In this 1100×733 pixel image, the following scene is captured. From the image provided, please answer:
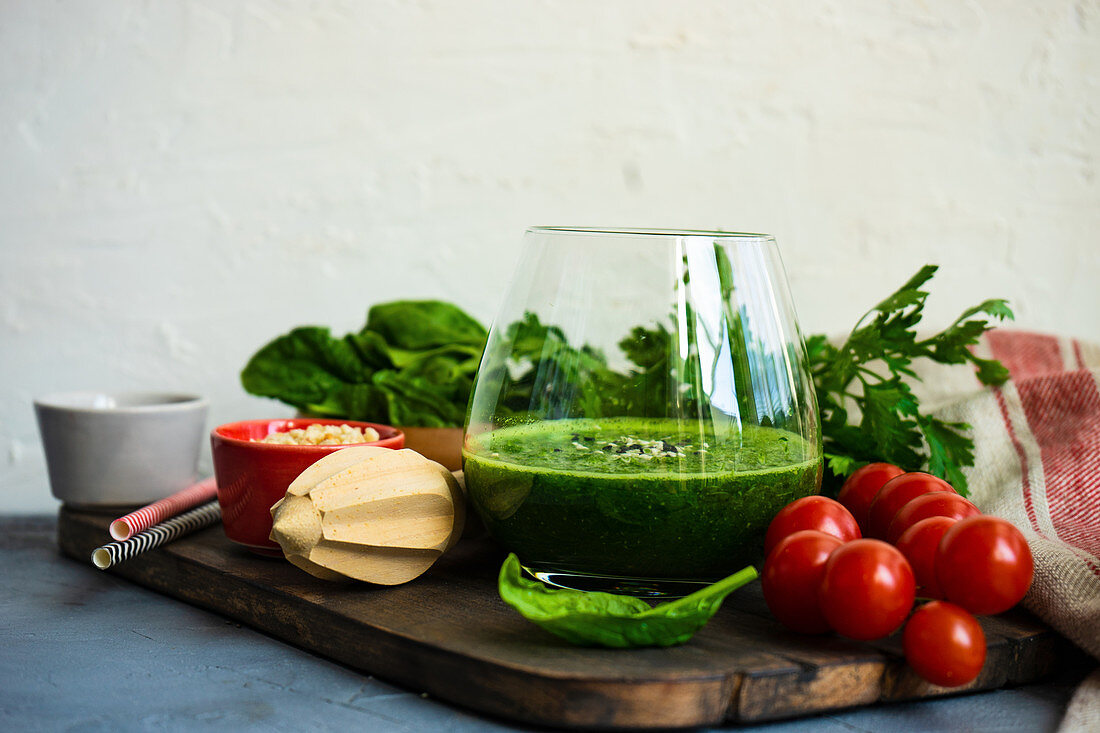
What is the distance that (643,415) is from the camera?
76cm

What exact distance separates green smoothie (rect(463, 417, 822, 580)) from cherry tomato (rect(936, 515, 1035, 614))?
15 centimetres

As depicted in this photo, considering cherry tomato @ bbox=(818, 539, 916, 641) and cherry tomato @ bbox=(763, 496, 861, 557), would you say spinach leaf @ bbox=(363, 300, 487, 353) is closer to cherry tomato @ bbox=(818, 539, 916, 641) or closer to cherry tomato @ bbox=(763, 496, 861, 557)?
cherry tomato @ bbox=(763, 496, 861, 557)

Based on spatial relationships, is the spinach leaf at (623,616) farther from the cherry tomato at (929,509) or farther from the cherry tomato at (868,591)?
the cherry tomato at (929,509)

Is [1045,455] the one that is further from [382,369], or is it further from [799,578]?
[382,369]

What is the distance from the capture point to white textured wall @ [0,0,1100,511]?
1374 millimetres

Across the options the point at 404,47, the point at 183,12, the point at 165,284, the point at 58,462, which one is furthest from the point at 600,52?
the point at 58,462

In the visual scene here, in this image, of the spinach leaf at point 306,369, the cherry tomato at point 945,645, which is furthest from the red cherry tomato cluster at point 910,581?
the spinach leaf at point 306,369

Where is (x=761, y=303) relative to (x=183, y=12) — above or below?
below

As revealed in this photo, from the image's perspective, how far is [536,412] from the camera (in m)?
0.79

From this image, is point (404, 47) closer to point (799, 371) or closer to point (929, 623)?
point (799, 371)

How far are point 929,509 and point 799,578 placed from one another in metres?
0.16

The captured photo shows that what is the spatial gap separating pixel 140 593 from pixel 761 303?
0.63m

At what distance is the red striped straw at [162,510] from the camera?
89cm

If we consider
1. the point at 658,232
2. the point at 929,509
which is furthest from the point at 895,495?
the point at 658,232
